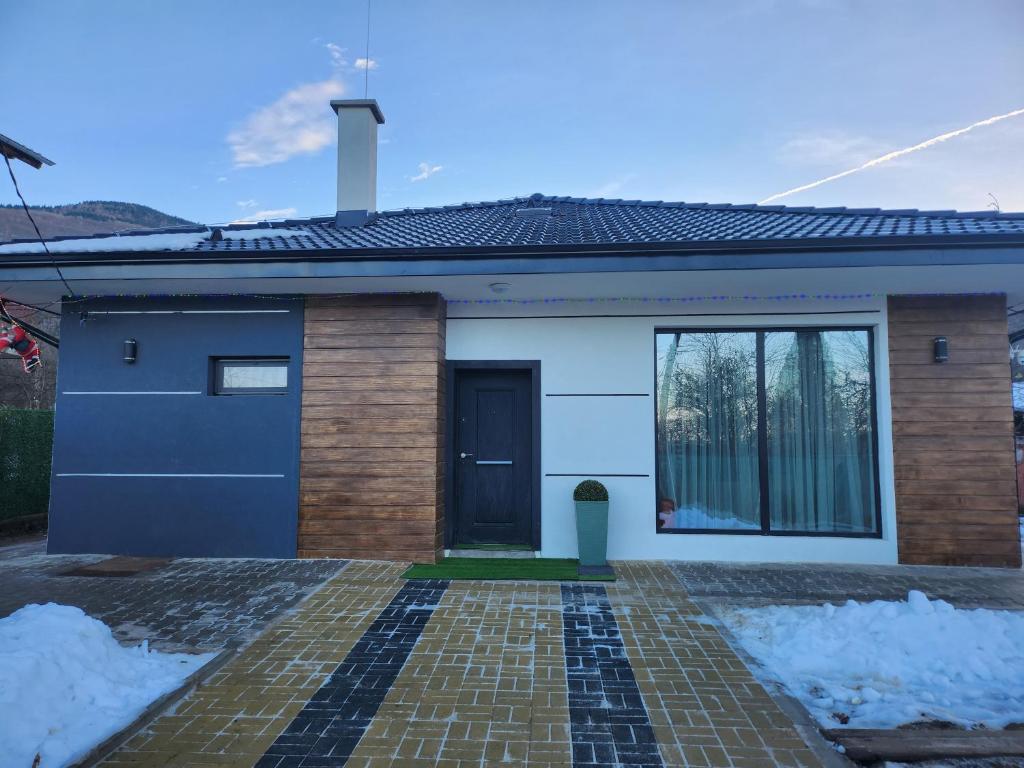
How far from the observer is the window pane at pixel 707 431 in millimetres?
A: 6301

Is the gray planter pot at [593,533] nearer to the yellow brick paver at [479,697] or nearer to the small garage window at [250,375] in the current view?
the yellow brick paver at [479,697]

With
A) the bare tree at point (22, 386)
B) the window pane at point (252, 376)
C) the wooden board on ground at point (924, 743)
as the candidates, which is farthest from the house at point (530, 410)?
the bare tree at point (22, 386)

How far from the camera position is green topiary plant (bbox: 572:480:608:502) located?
580cm

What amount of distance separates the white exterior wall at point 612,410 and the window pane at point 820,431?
0.55ft

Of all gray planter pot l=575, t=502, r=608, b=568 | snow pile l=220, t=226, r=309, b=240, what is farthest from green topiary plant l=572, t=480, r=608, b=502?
snow pile l=220, t=226, r=309, b=240

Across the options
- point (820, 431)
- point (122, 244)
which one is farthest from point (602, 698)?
point (122, 244)

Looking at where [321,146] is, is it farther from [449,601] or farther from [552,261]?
[449,601]

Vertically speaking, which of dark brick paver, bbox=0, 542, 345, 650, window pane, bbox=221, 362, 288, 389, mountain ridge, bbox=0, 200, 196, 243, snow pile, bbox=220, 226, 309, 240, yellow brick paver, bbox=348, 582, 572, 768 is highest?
mountain ridge, bbox=0, 200, 196, 243

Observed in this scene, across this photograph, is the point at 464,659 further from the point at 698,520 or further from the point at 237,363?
the point at 237,363

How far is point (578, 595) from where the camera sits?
16.2 feet

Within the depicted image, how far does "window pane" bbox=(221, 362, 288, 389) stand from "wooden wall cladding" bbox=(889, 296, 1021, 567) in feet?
22.1

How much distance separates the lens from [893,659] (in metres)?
3.43

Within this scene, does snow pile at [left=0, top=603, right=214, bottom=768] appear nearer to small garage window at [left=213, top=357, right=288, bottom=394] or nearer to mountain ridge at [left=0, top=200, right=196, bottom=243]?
small garage window at [left=213, top=357, right=288, bottom=394]

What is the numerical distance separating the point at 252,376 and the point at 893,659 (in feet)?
20.8
